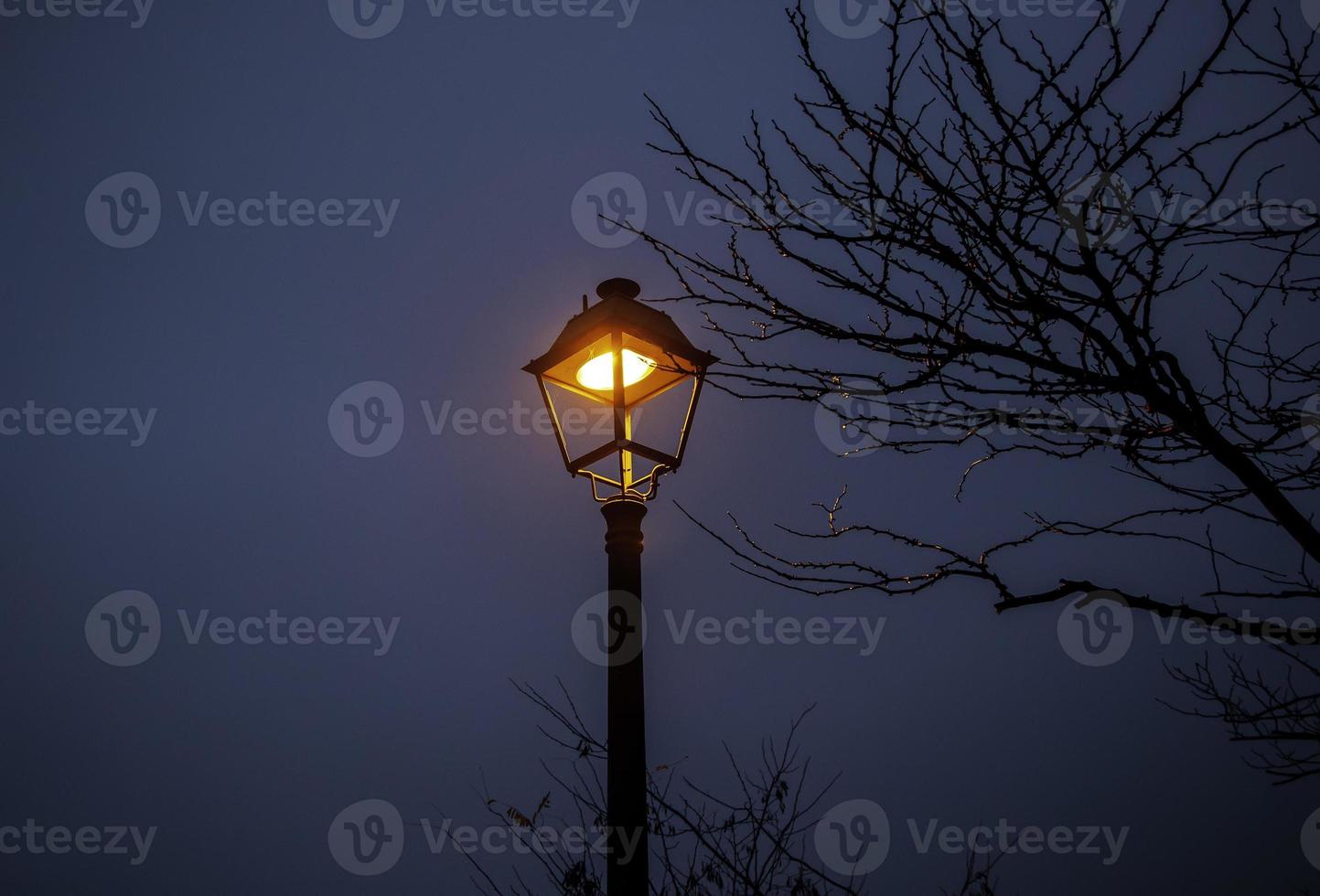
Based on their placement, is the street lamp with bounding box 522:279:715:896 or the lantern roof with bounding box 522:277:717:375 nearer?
the street lamp with bounding box 522:279:715:896

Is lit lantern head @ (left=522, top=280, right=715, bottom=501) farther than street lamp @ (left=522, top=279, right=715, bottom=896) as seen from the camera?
Yes

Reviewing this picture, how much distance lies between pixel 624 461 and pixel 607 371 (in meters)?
0.58

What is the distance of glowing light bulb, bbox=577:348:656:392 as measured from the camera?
12.4ft

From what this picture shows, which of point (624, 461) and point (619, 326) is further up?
point (619, 326)

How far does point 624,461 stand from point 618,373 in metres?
0.40

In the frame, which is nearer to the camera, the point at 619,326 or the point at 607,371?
the point at 619,326

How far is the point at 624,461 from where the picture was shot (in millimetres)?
3479

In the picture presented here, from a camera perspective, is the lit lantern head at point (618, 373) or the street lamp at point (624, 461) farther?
the lit lantern head at point (618, 373)

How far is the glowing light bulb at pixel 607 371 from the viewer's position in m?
3.77

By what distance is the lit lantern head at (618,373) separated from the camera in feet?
11.4

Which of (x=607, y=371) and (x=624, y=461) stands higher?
(x=607, y=371)

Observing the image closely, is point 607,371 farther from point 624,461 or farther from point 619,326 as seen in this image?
point 624,461

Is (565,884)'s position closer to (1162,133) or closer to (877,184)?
(877,184)

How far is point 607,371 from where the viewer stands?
3844mm
